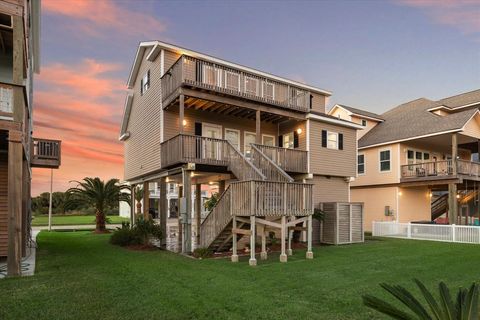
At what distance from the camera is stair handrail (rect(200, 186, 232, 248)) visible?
44.2 feet

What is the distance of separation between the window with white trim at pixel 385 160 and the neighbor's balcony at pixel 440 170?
1.11 m

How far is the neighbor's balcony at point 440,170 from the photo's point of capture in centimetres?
2205

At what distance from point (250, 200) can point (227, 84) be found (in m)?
6.78

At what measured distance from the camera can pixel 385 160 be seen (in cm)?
2595


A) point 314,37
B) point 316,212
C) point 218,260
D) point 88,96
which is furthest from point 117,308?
point 314,37

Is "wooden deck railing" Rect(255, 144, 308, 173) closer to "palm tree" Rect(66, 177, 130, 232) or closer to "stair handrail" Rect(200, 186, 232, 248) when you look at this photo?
"stair handrail" Rect(200, 186, 232, 248)

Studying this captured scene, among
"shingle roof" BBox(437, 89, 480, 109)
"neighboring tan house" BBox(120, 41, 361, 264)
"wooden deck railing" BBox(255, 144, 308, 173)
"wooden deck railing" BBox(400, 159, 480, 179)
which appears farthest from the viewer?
"shingle roof" BBox(437, 89, 480, 109)

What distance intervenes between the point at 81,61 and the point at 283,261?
56.2 ft

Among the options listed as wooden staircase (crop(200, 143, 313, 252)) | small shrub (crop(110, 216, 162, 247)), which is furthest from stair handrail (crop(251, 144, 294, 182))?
small shrub (crop(110, 216, 162, 247))

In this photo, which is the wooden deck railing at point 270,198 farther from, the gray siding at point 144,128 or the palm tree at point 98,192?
the palm tree at point 98,192

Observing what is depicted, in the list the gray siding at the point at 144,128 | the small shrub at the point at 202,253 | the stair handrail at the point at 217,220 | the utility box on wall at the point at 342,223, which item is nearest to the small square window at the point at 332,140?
the utility box on wall at the point at 342,223

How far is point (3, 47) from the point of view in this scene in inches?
492

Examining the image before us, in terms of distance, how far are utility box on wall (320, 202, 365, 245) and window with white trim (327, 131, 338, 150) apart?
3.62 meters

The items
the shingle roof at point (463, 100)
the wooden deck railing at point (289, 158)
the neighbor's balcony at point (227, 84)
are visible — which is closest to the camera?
the neighbor's balcony at point (227, 84)
